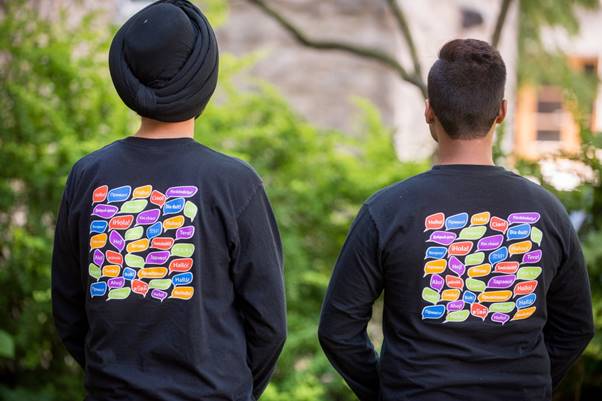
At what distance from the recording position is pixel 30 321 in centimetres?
452

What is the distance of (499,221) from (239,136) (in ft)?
8.48

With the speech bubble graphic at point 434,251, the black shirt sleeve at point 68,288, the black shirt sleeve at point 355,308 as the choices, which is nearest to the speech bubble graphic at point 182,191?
the black shirt sleeve at point 68,288

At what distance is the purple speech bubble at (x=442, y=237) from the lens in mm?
2559

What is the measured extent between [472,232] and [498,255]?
3.8 inches

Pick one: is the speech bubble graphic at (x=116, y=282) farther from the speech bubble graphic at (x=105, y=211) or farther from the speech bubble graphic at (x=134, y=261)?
the speech bubble graphic at (x=105, y=211)

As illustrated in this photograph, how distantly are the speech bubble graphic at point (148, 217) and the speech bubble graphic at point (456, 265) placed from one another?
31.2 inches

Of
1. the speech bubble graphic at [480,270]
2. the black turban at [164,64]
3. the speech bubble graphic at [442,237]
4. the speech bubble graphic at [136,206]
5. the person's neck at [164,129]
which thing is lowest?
the speech bubble graphic at [480,270]

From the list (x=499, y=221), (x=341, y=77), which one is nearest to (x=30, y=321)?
(x=499, y=221)

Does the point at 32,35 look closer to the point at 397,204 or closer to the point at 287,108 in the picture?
the point at 287,108

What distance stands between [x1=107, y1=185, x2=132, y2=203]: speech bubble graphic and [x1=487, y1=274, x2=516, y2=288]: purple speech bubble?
3.29 ft

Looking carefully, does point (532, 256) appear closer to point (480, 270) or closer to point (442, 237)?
point (480, 270)

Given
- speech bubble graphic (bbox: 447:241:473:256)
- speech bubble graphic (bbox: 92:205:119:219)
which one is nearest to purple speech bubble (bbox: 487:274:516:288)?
speech bubble graphic (bbox: 447:241:473:256)

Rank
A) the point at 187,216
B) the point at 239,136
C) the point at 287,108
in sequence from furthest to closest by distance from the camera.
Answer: the point at 287,108 < the point at 239,136 < the point at 187,216

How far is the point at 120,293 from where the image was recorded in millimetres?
2523
